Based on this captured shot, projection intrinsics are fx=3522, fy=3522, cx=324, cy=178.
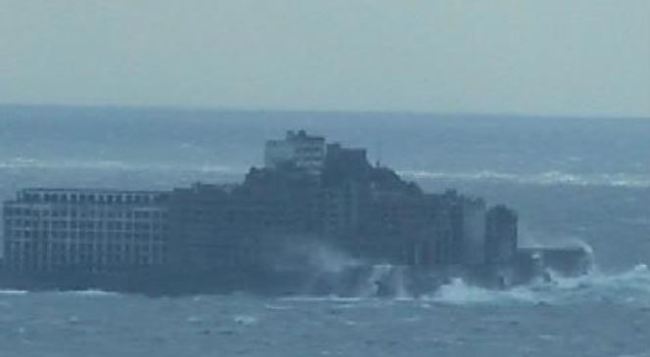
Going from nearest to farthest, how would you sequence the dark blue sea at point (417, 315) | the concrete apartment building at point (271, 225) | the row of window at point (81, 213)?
the dark blue sea at point (417, 315)
the concrete apartment building at point (271, 225)
the row of window at point (81, 213)

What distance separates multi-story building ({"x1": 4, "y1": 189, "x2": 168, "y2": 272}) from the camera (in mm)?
48625

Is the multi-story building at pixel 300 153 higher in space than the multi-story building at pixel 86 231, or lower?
higher

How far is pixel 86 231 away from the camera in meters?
49.4

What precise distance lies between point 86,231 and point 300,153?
10.5 feet

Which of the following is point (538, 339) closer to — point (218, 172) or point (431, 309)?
point (431, 309)

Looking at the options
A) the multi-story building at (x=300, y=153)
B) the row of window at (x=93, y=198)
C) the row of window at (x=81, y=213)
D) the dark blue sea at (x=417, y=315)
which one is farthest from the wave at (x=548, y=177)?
the row of window at (x=81, y=213)

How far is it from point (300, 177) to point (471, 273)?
2.80 meters

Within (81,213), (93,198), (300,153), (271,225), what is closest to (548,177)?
(300,153)

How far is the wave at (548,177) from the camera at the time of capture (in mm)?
85106

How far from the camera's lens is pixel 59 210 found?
49719 millimetres

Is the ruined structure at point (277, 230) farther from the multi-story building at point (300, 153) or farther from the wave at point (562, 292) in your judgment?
the wave at point (562, 292)

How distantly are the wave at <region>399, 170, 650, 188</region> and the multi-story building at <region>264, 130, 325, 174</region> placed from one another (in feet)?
106

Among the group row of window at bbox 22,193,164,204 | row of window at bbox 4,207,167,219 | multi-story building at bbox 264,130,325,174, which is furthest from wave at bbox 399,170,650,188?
row of window at bbox 4,207,167,219

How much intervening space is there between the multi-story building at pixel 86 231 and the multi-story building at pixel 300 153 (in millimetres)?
1792
